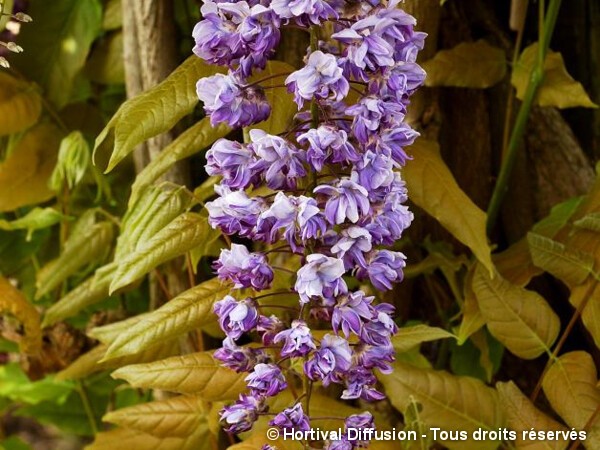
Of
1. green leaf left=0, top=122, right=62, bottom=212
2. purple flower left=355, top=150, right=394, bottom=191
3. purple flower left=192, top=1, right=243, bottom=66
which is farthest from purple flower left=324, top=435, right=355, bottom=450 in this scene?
green leaf left=0, top=122, right=62, bottom=212

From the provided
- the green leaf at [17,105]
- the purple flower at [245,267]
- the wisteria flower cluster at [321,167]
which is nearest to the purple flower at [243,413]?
the wisteria flower cluster at [321,167]

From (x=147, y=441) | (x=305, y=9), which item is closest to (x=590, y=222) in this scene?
(x=305, y=9)

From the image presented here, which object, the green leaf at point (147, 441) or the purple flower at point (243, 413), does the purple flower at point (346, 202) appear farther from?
the green leaf at point (147, 441)

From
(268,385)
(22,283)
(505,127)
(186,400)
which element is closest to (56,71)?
(22,283)

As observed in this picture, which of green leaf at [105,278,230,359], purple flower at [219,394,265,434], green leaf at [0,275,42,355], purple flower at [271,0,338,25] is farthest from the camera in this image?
green leaf at [0,275,42,355]

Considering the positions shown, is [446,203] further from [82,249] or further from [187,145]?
[82,249]

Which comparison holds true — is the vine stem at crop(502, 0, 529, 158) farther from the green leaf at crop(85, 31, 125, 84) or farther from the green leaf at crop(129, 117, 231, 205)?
the green leaf at crop(85, 31, 125, 84)
